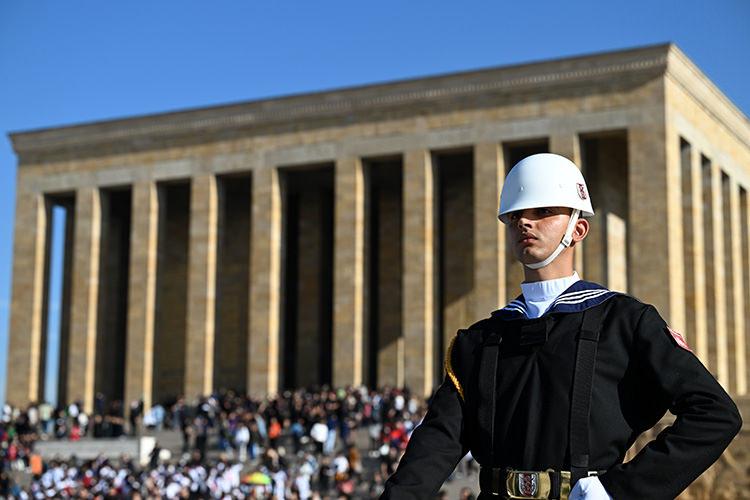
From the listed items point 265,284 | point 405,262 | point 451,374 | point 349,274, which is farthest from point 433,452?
point 265,284

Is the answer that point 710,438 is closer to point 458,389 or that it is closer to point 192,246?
point 458,389

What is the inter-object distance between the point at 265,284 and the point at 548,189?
40.0 m

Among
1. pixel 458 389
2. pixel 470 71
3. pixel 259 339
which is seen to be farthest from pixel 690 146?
pixel 458 389

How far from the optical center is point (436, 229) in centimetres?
4162

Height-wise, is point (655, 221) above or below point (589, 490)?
above

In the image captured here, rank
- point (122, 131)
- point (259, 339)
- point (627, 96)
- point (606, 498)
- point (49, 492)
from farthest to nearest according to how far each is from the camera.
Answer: point (122, 131) → point (259, 339) → point (627, 96) → point (49, 492) → point (606, 498)

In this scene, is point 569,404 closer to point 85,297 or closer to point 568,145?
point 568,145

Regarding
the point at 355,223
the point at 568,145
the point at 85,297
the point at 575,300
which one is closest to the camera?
the point at 575,300

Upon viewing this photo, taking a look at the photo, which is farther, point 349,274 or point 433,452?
point 349,274

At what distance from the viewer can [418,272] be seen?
1622 inches

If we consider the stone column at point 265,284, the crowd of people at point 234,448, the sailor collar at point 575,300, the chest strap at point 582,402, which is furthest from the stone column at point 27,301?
the chest strap at point 582,402

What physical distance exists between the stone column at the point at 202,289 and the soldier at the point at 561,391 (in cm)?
4033

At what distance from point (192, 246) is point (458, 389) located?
41.9m

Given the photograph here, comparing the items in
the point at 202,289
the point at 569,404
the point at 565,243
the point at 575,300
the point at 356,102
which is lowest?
the point at 569,404
